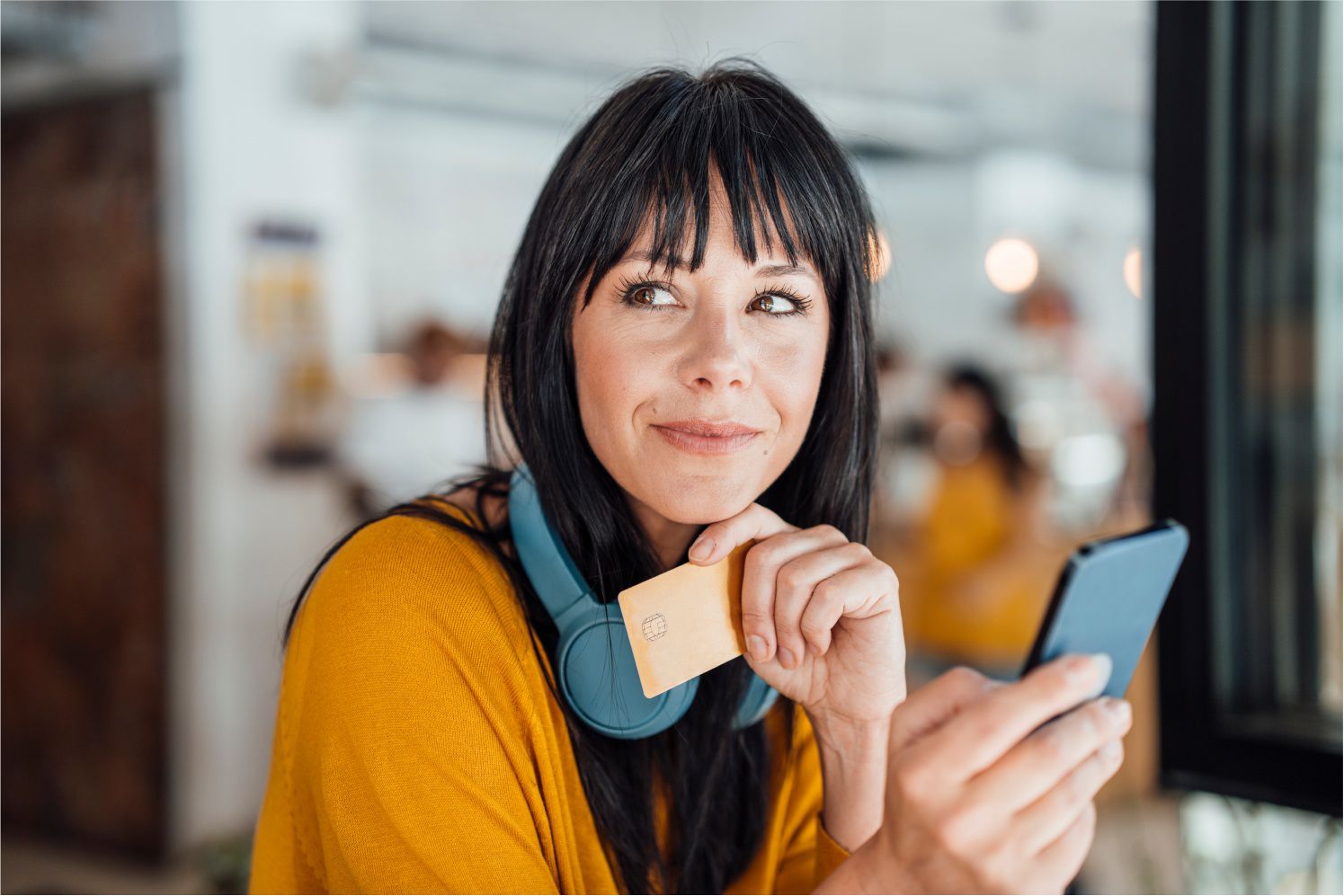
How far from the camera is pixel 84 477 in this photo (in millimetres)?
3477

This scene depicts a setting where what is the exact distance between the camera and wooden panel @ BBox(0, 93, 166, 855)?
3285 mm

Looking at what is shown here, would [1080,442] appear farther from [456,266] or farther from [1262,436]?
[1262,436]

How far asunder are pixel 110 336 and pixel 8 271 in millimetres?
576

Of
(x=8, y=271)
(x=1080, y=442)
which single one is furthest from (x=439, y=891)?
(x=1080, y=442)

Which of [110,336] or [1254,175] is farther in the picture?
[110,336]

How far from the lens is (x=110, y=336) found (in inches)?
132

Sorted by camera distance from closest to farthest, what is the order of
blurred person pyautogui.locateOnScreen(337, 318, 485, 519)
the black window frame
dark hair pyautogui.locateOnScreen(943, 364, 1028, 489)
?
the black window frame
dark hair pyautogui.locateOnScreen(943, 364, 1028, 489)
blurred person pyautogui.locateOnScreen(337, 318, 485, 519)

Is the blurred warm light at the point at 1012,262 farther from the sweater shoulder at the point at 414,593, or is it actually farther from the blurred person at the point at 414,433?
the sweater shoulder at the point at 414,593

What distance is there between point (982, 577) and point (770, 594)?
8.67 ft

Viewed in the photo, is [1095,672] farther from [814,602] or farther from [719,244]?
[719,244]

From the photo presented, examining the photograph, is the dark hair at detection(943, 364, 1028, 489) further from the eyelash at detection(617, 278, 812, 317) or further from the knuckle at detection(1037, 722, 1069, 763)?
the knuckle at detection(1037, 722, 1069, 763)

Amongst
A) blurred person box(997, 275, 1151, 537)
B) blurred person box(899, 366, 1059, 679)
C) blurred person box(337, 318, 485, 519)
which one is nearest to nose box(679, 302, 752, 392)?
blurred person box(899, 366, 1059, 679)

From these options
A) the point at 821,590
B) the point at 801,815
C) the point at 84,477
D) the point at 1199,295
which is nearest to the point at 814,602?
the point at 821,590

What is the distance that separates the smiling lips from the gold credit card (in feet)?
0.30
